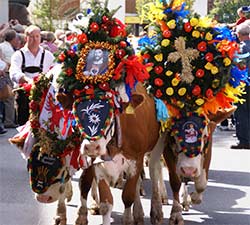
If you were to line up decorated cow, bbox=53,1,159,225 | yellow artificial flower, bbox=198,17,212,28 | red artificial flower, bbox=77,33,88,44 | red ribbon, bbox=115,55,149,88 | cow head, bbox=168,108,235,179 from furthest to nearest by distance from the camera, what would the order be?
yellow artificial flower, bbox=198,17,212,28 → cow head, bbox=168,108,235,179 → red artificial flower, bbox=77,33,88,44 → red ribbon, bbox=115,55,149,88 → decorated cow, bbox=53,1,159,225

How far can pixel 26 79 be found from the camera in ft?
29.9

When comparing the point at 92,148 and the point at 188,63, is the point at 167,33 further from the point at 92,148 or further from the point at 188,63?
the point at 92,148

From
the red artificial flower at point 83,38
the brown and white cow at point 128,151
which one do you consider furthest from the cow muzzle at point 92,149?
the red artificial flower at point 83,38

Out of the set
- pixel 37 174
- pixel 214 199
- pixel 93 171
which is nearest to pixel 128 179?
pixel 93 171

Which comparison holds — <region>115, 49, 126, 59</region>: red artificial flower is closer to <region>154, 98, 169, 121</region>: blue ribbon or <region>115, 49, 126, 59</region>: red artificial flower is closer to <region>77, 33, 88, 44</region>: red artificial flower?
<region>77, 33, 88, 44</region>: red artificial flower

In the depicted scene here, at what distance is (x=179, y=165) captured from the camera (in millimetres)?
7324

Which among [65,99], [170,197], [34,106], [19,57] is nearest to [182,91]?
[65,99]

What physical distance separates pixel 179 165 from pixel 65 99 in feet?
4.90

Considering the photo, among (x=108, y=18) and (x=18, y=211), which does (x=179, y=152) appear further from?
(x=18, y=211)

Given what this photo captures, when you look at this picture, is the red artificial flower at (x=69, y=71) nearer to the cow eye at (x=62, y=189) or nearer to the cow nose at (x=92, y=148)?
the cow nose at (x=92, y=148)

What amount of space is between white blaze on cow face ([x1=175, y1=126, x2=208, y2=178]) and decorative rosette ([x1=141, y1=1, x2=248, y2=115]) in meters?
0.33

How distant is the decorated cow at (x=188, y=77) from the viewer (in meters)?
7.24

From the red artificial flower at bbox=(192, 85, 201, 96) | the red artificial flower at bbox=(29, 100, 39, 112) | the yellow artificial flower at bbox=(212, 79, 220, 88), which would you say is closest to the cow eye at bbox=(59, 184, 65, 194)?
the red artificial flower at bbox=(29, 100, 39, 112)

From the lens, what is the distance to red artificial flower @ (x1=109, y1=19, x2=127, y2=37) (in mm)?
6570
